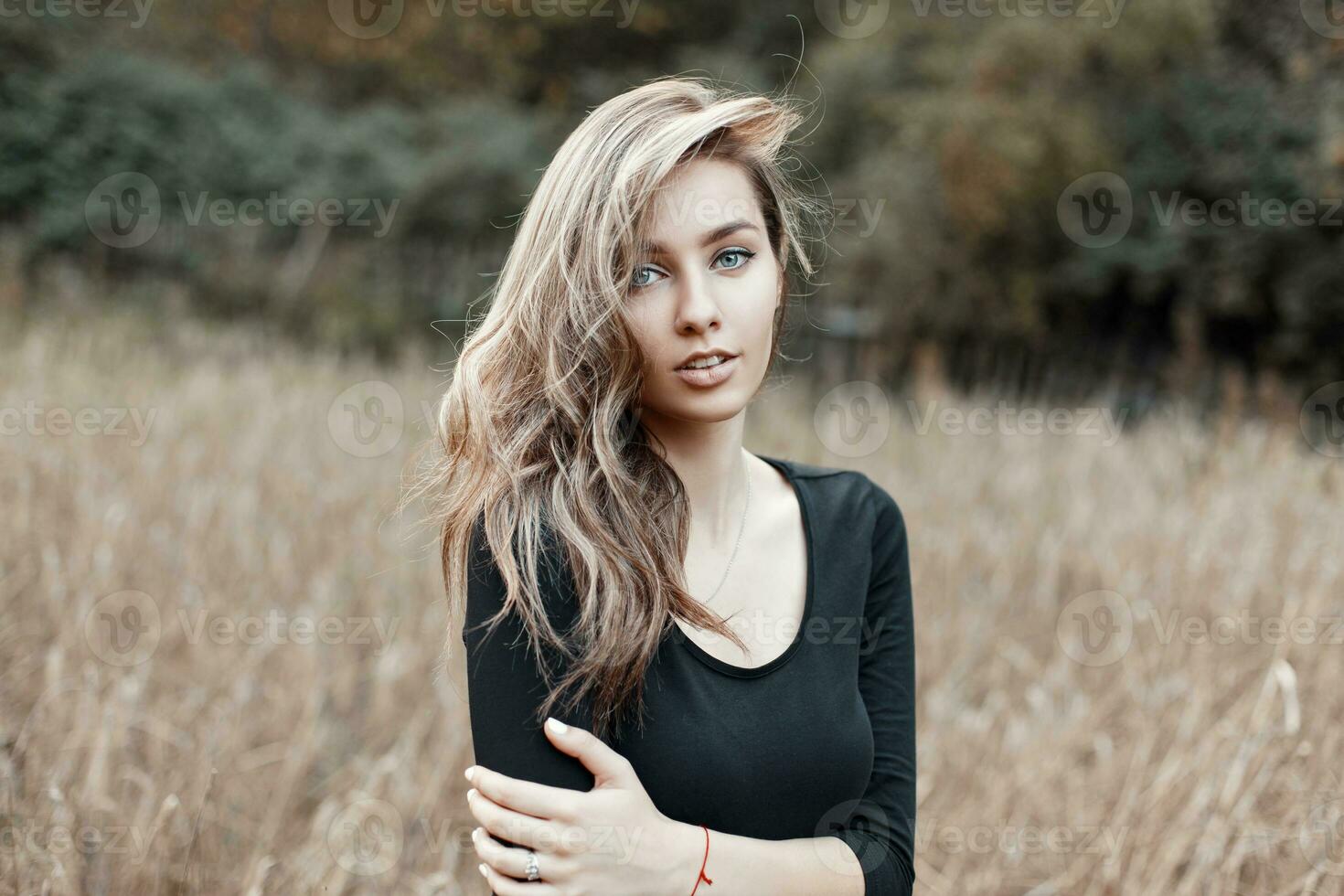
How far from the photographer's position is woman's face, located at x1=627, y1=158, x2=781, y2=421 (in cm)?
125

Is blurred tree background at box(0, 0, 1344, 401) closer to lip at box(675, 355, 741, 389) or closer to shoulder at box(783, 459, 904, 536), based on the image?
shoulder at box(783, 459, 904, 536)

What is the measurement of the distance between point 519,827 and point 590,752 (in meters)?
0.11

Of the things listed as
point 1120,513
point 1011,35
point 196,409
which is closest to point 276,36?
point 1011,35

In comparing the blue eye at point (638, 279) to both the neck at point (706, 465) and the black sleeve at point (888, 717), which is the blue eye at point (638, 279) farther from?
the black sleeve at point (888, 717)

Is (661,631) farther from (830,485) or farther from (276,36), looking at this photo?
(276,36)

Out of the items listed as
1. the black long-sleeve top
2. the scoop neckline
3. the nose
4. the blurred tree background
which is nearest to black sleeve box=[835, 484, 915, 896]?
the black long-sleeve top

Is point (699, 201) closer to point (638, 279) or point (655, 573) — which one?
point (638, 279)

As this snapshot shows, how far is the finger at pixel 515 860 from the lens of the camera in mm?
1102

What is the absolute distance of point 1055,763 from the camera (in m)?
2.75

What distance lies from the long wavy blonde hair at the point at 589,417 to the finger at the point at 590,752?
3 cm

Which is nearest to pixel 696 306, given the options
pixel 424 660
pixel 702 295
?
pixel 702 295

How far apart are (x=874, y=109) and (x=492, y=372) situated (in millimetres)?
10662

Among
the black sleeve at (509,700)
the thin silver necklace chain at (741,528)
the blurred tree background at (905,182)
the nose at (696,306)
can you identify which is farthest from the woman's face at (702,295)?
the blurred tree background at (905,182)

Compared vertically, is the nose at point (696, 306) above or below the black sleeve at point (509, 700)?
above
